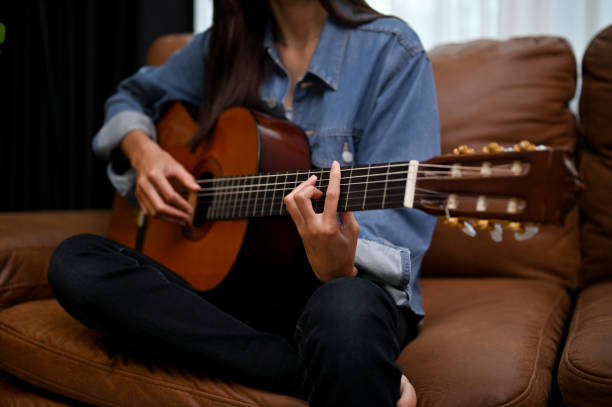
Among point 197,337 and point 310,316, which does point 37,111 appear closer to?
point 197,337

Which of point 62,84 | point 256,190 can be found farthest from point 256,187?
point 62,84

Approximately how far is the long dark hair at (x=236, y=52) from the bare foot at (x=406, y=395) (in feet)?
2.23

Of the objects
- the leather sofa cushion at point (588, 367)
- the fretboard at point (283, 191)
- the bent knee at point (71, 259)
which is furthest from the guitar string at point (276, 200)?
the leather sofa cushion at point (588, 367)

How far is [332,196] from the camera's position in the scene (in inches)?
30.2

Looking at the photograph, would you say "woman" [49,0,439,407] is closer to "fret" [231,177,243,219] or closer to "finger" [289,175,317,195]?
"finger" [289,175,317,195]

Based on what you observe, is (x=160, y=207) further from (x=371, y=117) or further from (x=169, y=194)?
(x=371, y=117)

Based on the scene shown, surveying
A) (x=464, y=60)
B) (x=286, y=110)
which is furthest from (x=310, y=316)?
(x=464, y=60)

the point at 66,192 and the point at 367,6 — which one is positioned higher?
the point at 367,6

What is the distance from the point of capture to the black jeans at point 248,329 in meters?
0.67

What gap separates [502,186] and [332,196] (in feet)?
0.78

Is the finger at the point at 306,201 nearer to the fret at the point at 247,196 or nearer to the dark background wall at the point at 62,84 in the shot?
the fret at the point at 247,196

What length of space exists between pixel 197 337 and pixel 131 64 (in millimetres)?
1581

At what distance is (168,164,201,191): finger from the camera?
3.55ft

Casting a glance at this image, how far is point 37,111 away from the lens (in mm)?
1888
